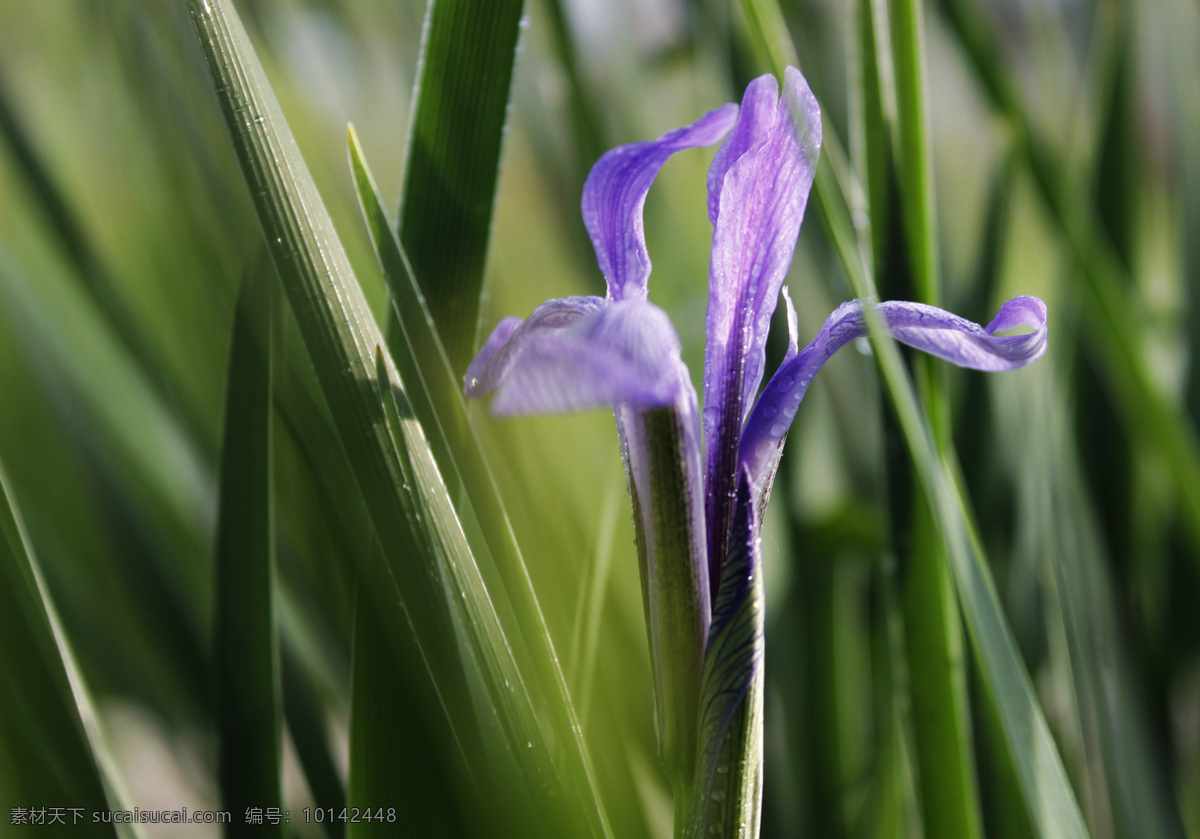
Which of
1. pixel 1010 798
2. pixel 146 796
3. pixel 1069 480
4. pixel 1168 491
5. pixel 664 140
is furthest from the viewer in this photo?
pixel 146 796

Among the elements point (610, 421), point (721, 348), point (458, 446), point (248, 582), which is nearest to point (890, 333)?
point (721, 348)

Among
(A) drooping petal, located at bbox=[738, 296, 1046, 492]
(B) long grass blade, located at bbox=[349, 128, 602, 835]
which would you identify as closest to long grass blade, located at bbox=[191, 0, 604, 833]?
(B) long grass blade, located at bbox=[349, 128, 602, 835]

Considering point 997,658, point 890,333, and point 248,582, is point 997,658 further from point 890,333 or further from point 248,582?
point 248,582

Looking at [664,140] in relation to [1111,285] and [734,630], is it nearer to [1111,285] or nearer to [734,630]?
[734,630]

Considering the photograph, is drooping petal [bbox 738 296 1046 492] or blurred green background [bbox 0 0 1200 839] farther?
blurred green background [bbox 0 0 1200 839]

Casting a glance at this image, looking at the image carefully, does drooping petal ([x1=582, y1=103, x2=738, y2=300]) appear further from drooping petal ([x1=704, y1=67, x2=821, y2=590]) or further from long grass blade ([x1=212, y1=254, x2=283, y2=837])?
long grass blade ([x1=212, y1=254, x2=283, y2=837])

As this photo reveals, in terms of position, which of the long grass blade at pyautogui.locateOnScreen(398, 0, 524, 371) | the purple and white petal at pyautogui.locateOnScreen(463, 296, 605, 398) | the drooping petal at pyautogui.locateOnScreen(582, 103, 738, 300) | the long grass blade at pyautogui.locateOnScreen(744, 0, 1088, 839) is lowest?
the long grass blade at pyautogui.locateOnScreen(744, 0, 1088, 839)

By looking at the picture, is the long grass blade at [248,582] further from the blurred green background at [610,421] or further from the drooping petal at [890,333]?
the drooping petal at [890,333]

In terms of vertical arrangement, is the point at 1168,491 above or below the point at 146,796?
above

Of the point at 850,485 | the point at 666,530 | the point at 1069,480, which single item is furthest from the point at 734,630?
the point at 850,485
